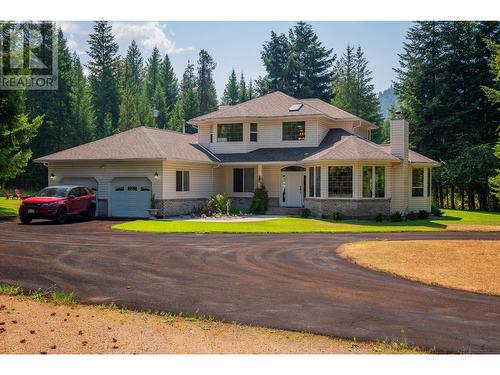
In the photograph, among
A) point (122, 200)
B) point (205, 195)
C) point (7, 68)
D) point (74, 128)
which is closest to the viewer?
point (7, 68)

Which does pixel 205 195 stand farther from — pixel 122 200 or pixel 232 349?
pixel 232 349

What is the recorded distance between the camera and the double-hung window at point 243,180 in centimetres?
3192

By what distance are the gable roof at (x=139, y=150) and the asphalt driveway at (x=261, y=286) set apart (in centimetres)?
1059

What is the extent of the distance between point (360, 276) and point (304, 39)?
61.7m

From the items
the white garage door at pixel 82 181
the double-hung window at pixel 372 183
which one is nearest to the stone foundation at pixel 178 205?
the white garage door at pixel 82 181

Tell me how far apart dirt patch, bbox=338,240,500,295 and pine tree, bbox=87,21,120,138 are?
61.0 meters

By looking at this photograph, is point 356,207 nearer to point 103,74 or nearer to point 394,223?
point 394,223

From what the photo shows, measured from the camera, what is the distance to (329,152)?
27578 mm

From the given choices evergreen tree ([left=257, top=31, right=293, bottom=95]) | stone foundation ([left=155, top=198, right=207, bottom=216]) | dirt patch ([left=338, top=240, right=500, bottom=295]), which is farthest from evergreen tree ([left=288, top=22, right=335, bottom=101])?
dirt patch ([left=338, top=240, right=500, bottom=295])

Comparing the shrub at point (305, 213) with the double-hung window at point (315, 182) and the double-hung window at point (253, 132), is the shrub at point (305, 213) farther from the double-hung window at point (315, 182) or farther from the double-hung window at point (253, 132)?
the double-hung window at point (253, 132)

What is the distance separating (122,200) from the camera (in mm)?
27734

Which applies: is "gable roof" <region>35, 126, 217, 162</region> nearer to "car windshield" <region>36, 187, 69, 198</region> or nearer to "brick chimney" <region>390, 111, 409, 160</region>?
"car windshield" <region>36, 187, 69, 198</region>

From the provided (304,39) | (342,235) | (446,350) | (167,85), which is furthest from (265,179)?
(167,85)

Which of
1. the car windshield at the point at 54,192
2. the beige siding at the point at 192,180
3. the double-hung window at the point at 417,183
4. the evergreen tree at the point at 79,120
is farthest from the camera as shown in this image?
the evergreen tree at the point at 79,120
